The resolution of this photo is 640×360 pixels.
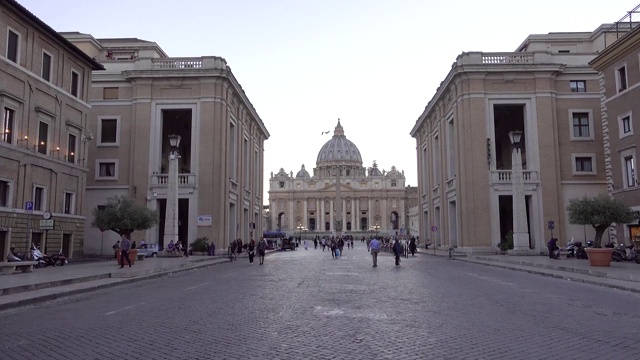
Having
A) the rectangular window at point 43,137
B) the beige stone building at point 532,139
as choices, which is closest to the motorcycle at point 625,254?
the beige stone building at point 532,139

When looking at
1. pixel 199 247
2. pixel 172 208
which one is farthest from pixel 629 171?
pixel 199 247

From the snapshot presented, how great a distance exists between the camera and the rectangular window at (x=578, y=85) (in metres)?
44.7

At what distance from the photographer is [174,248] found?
3631 cm

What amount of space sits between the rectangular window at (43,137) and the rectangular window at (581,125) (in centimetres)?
3852

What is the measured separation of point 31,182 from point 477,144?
104ft

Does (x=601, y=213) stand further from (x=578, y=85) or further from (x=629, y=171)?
(x=578, y=85)

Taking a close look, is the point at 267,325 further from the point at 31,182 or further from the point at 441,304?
the point at 31,182

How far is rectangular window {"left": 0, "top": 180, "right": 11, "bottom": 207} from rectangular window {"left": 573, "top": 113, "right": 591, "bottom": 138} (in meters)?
40.2

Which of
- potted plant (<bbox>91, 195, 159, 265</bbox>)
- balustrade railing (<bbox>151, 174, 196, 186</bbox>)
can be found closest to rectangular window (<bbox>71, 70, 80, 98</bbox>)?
potted plant (<bbox>91, 195, 159, 265</bbox>)

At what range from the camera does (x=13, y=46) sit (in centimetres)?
2830

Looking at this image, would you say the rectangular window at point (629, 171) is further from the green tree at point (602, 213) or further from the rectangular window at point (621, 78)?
the green tree at point (602, 213)

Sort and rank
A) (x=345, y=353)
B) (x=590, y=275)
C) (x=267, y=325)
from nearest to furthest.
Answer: (x=345, y=353) < (x=267, y=325) < (x=590, y=275)

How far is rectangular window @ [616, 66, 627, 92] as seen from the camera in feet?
108

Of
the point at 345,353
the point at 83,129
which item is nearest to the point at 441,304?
the point at 345,353
